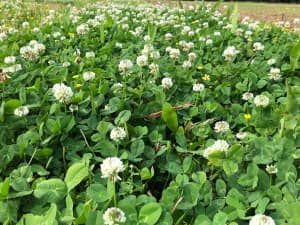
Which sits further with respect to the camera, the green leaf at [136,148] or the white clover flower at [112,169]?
the green leaf at [136,148]

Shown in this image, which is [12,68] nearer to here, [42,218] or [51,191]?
[51,191]

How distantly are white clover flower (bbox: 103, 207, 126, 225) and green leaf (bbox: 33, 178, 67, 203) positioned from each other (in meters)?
0.19

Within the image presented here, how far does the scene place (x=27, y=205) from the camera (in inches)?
42.8

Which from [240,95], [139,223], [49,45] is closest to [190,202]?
[139,223]

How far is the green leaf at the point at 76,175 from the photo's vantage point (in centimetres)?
112

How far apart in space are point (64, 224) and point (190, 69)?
1.18 meters

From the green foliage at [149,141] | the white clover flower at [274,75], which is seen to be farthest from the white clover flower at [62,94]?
the white clover flower at [274,75]

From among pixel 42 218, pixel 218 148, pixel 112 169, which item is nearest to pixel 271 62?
pixel 218 148

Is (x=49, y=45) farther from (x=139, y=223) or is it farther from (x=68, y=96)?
(x=139, y=223)

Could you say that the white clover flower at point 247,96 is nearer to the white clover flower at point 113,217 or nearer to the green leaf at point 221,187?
the green leaf at point 221,187

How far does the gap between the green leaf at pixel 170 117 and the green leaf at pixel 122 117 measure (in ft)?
0.38

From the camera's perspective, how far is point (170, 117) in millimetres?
1433

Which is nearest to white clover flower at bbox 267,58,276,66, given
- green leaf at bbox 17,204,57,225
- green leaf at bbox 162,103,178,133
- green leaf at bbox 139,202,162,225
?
green leaf at bbox 162,103,178,133

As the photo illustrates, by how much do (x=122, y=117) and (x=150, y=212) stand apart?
1.61ft
